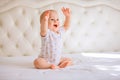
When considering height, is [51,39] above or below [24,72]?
above

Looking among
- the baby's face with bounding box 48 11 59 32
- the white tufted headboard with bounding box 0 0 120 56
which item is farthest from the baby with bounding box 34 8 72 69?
the white tufted headboard with bounding box 0 0 120 56

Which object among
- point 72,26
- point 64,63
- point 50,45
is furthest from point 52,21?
point 72,26

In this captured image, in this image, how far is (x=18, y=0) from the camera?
2520mm

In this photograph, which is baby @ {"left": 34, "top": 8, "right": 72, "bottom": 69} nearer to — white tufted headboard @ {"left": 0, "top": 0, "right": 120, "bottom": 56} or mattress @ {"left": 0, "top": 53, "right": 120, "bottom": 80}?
mattress @ {"left": 0, "top": 53, "right": 120, "bottom": 80}

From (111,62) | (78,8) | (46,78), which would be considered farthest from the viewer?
(78,8)

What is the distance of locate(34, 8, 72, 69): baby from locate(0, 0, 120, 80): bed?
69 millimetres

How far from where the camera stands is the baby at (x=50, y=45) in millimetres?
1988

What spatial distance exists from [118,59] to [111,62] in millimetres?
144

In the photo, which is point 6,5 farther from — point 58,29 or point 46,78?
point 46,78

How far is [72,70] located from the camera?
196 centimetres

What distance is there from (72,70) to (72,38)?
80 cm

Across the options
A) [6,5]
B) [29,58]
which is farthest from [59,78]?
[6,5]

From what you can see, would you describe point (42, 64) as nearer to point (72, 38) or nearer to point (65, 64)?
point (65, 64)

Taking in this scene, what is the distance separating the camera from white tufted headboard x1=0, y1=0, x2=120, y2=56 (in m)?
2.51
